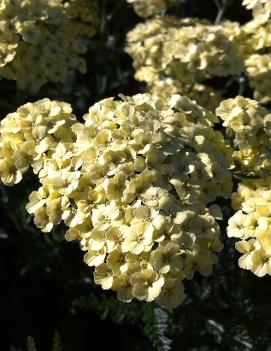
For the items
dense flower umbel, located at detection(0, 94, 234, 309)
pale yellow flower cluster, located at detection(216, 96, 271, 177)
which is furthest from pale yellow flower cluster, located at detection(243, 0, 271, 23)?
dense flower umbel, located at detection(0, 94, 234, 309)

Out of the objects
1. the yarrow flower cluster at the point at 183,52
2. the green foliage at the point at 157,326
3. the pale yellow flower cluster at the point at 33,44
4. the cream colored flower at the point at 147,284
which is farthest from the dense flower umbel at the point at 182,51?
the cream colored flower at the point at 147,284

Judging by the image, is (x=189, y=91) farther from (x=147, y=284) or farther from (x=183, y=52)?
(x=147, y=284)

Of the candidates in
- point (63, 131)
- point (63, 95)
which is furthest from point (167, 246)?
point (63, 95)

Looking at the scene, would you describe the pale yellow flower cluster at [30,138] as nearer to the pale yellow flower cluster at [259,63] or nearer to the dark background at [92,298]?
the dark background at [92,298]

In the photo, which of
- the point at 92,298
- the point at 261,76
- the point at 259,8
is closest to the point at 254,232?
the point at 92,298

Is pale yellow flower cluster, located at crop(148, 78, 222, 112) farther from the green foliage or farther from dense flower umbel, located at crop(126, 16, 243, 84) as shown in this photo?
the green foliage

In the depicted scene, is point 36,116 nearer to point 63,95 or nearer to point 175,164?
point 175,164
